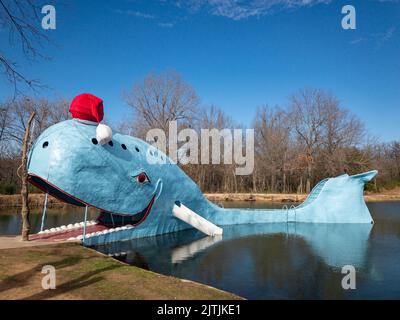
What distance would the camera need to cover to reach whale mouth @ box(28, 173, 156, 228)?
12344 millimetres

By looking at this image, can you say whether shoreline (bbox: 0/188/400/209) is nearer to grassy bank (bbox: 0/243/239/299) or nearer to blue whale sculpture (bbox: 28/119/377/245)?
blue whale sculpture (bbox: 28/119/377/245)

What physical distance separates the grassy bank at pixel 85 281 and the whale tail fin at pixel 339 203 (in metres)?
14.8

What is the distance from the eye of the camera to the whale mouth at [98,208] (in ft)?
40.5

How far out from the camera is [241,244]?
1485cm

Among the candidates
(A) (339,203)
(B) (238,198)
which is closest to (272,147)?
(B) (238,198)

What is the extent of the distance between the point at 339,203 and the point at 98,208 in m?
14.7

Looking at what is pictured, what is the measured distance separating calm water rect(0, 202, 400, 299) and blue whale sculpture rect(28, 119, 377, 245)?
0.99 m

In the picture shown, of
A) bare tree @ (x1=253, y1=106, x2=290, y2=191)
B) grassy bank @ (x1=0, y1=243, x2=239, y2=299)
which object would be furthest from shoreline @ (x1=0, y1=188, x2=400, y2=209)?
grassy bank @ (x1=0, y1=243, x2=239, y2=299)

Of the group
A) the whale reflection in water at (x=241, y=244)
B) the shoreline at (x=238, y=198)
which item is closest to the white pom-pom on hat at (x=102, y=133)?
the whale reflection in water at (x=241, y=244)

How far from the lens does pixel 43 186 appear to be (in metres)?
13.0

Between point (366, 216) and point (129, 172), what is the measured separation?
15086 mm

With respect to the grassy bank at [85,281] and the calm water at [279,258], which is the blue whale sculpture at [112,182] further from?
the grassy bank at [85,281]

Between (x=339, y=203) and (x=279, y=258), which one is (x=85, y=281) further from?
(x=339, y=203)
